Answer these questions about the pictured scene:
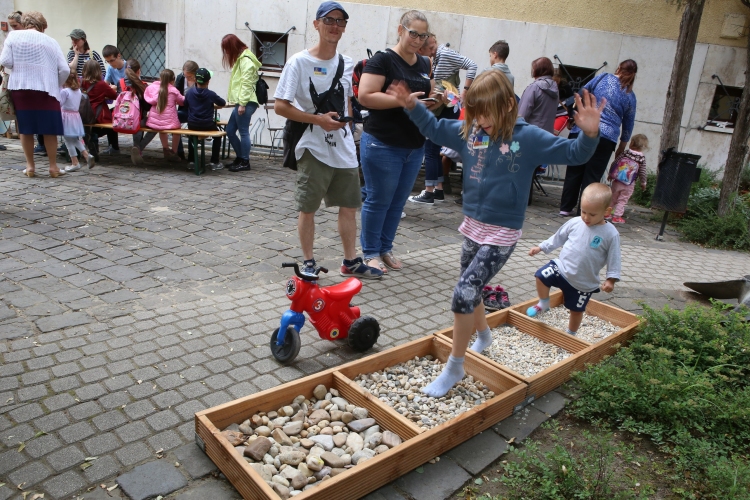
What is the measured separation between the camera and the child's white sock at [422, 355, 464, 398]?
341 centimetres

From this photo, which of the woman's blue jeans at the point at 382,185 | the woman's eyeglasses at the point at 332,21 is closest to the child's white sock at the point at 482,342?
the woman's blue jeans at the point at 382,185

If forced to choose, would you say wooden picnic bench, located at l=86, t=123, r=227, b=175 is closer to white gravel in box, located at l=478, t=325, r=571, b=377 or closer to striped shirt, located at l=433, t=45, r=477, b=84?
striped shirt, located at l=433, t=45, r=477, b=84

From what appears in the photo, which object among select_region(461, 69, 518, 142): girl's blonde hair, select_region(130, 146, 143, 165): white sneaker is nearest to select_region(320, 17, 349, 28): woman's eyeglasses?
select_region(461, 69, 518, 142): girl's blonde hair

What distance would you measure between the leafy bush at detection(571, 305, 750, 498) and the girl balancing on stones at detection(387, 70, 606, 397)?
87 centimetres

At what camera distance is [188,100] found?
31.3 feet

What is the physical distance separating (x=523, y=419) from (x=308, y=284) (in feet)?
4.86

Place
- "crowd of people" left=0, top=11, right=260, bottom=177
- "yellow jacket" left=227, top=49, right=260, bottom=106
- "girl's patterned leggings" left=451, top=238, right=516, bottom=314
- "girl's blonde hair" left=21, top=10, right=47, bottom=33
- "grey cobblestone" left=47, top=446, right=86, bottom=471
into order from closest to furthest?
"grey cobblestone" left=47, top=446, right=86, bottom=471 < "girl's patterned leggings" left=451, top=238, right=516, bottom=314 < "girl's blonde hair" left=21, top=10, right=47, bottom=33 < "crowd of people" left=0, top=11, right=260, bottom=177 < "yellow jacket" left=227, top=49, right=260, bottom=106

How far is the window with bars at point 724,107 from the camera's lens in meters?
11.9

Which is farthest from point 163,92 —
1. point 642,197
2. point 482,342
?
point 642,197

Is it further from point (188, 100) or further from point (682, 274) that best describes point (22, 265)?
point (682, 274)

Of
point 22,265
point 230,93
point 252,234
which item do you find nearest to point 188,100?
point 230,93

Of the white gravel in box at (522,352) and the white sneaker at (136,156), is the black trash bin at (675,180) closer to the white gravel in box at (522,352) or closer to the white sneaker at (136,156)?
the white gravel in box at (522,352)

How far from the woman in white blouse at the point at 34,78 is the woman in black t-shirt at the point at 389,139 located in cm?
489

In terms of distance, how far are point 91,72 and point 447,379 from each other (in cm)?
851
